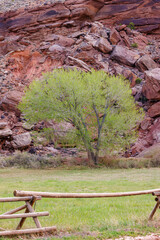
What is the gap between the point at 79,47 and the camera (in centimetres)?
4541

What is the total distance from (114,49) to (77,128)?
82.3 ft

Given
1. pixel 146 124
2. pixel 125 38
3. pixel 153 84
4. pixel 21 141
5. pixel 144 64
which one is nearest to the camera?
pixel 21 141

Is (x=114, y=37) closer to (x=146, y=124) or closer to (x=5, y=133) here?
(x=146, y=124)

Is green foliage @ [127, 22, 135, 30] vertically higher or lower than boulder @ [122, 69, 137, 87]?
higher

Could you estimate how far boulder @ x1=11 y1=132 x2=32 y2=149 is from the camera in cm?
3219

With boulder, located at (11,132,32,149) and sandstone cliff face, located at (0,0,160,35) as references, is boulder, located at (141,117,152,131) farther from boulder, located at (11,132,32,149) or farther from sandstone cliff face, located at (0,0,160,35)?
sandstone cliff face, located at (0,0,160,35)

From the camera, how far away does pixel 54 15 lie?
5294cm

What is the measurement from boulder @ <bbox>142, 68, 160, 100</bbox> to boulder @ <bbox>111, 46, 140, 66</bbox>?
9.68 metres

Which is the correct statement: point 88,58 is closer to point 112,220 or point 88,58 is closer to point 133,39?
point 133,39

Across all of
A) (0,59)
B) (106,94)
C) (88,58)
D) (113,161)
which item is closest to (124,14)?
(88,58)

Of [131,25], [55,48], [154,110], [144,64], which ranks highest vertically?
[131,25]

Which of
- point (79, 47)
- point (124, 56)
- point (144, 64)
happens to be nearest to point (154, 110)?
point (144, 64)

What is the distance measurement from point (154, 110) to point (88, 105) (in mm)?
13734

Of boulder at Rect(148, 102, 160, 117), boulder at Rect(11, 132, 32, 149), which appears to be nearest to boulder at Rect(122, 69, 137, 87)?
boulder at Rect(148, 102, 160, 117)
